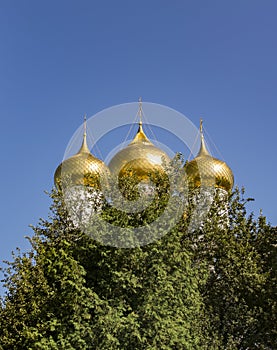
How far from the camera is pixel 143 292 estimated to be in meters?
11.6

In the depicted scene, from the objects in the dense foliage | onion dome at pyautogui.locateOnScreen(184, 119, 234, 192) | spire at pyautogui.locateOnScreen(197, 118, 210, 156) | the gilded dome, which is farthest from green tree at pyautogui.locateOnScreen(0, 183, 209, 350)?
spire at pyautogui.locateOnScreen(197, 118, 210, 156)

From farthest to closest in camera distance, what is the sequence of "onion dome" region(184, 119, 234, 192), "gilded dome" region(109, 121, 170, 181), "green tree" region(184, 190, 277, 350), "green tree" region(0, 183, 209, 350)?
"onion dome" region(184, 119, 234, 192) < "gilded dome" region(109, 121, 170, 181) < "green tree" region(184, 190, 277, 350) < "green tree" region(0, 183, 209, 350)

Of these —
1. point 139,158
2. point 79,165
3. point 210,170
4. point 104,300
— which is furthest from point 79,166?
point 104,300

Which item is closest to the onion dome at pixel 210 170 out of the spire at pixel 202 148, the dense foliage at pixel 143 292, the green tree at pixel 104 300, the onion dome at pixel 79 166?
the spire at pixel 202 148

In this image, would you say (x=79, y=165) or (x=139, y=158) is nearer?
(x=139, y=158)

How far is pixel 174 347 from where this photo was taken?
11.1m

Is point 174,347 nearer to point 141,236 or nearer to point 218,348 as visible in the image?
point 218,348

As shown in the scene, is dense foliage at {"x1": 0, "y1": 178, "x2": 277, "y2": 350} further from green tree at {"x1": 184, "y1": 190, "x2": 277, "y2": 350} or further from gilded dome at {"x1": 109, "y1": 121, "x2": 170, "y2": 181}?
gilded dome at {"x1": 109, "y1": 121, "x2": 170, "y2": 181}

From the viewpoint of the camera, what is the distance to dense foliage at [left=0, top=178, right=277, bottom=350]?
10875 mm

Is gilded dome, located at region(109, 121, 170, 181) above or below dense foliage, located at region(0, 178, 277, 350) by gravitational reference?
above

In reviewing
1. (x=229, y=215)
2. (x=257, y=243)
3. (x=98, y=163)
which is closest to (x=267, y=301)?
(x=257, y=243)

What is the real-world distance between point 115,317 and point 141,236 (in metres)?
2.18

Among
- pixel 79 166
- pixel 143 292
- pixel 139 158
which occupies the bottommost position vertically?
pixel 143 292

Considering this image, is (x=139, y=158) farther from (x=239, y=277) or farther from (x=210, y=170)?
(x=239, y=277)
